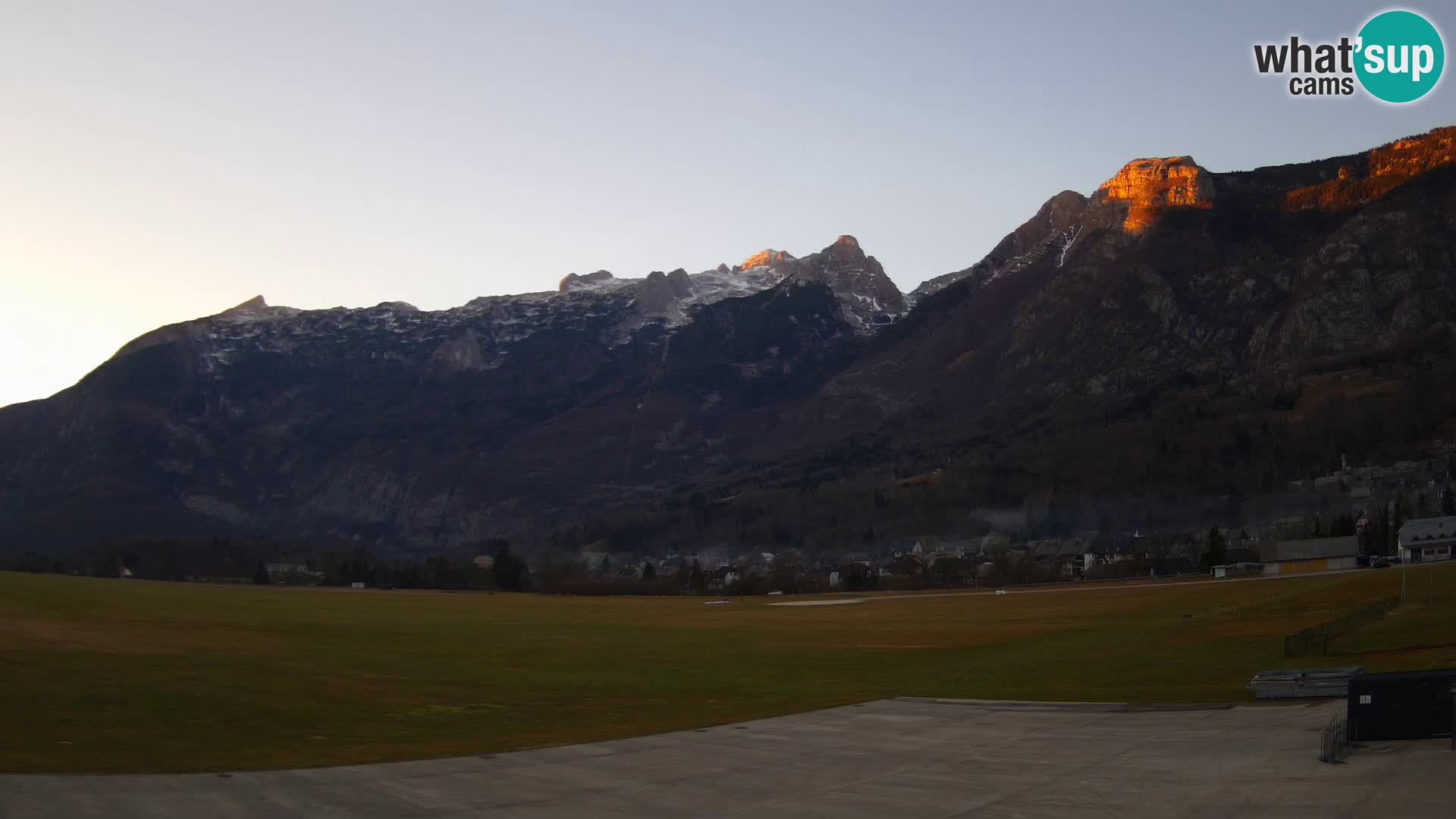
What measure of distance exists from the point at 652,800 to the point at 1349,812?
18.8 metres

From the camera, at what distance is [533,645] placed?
88.2m

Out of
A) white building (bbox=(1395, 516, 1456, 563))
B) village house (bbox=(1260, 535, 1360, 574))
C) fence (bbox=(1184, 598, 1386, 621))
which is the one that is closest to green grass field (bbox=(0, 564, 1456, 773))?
fence (bbox=(1184, 598, 1386, 621))

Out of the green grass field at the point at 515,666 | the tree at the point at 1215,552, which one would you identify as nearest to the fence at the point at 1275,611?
the green grass field at the point at 515,666

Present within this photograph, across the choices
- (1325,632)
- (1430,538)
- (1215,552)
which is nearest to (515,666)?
(1325,632)

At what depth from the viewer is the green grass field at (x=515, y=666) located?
144 ft

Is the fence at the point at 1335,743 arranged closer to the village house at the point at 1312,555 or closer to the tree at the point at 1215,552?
the village house at the point at 1312,555

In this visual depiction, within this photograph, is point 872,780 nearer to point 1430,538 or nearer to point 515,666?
point 515,666

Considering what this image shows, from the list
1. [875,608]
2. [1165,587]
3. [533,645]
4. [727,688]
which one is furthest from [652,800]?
[1165,587]

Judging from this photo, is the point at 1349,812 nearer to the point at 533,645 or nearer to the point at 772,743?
the point at 772,743

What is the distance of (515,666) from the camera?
73125 millimetres

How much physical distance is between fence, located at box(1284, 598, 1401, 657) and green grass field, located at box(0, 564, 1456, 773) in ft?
5.19

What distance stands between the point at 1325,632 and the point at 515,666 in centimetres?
4609

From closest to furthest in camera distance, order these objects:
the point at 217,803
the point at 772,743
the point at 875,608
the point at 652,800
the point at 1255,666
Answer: the point at 217,803
the point at 652,800
the point at 772,743
the point at 1255,666
the point at 875,608

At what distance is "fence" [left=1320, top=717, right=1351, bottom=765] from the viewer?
3669 cm
